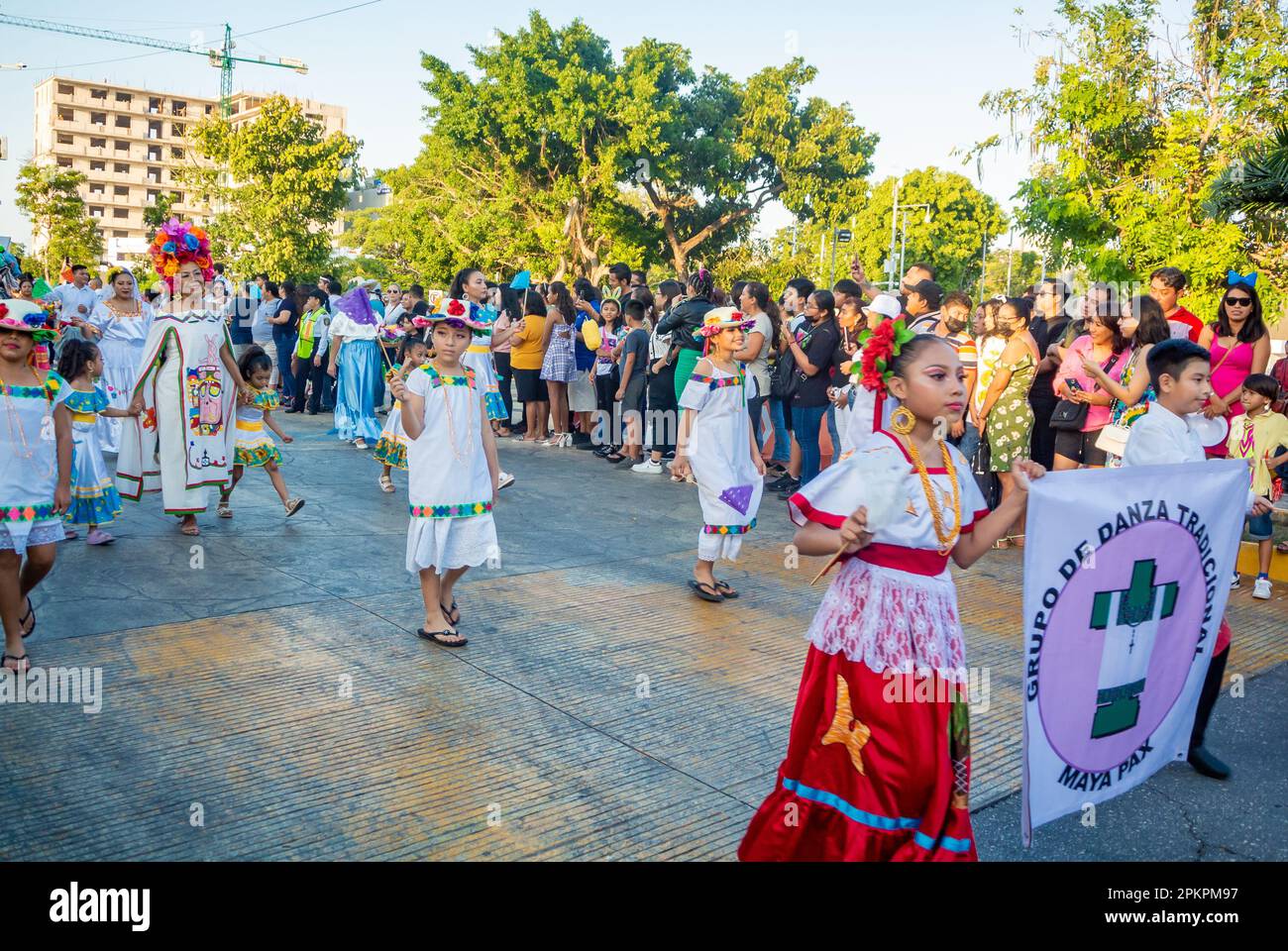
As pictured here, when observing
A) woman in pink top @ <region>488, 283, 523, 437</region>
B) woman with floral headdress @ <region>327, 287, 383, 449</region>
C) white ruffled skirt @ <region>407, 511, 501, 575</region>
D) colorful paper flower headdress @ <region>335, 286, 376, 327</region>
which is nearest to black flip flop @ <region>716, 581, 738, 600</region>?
white ruffled skirt @ <region>407, 511, 501, 575</region>

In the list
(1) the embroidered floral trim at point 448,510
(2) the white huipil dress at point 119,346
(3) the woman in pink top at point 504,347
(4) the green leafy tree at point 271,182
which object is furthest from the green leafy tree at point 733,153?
(1) the embroidered floral trim at point 448,510

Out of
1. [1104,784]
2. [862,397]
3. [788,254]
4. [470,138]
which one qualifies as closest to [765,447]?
[862,397]

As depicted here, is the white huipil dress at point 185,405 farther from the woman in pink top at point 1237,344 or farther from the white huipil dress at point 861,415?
the woman in pink top at point 1237,344

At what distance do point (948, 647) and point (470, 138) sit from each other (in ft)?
109

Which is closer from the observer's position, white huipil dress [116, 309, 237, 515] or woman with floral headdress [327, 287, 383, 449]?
white huipil dress [116, 309, 237, 515]

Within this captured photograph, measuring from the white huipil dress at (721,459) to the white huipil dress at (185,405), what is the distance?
3.61 meters

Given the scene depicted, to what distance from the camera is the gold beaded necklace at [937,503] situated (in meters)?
3.10

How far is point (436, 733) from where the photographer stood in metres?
4.35

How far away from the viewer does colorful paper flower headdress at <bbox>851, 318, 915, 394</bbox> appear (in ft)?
10.7

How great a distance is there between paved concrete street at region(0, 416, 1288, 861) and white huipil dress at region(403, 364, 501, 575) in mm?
494

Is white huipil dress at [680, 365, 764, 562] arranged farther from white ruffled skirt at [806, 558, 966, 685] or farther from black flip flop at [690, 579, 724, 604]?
white ruffled skirt at [806, 558, 966, 685]

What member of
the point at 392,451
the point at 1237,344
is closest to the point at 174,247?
the point at 392,451

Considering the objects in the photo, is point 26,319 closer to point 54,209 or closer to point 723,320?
point 723,320
